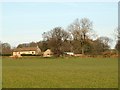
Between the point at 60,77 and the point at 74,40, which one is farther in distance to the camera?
the point at 74,40

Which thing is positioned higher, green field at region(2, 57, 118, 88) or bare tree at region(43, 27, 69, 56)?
bare tree at region(43, 27, 69, 56)

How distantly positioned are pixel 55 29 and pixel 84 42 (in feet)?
49.7

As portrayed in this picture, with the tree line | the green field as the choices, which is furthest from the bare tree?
the green field

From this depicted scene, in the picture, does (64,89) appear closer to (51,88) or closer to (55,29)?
(51,88)

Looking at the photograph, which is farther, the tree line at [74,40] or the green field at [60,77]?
the tree line at [74,40]

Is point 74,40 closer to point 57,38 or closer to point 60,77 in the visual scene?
point 57,38

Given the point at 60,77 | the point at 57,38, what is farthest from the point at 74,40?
the point at 60,77

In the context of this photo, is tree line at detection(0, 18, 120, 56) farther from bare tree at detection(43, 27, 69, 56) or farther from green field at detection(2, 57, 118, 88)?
green field at detection(2, 57, 118, 88)

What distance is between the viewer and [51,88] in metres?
16.0

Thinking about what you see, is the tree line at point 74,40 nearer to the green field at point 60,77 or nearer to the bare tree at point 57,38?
the bare tree at point 57,38

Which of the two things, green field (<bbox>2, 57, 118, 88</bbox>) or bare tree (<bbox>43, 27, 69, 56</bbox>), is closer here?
green field (<bbox>2, 57, 118, 88</bbox>)

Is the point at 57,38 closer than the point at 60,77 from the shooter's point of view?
No

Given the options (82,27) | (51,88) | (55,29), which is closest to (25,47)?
(55,29)

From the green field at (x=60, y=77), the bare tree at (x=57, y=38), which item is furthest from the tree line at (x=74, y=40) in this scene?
the green field at (x=60, y=77)
